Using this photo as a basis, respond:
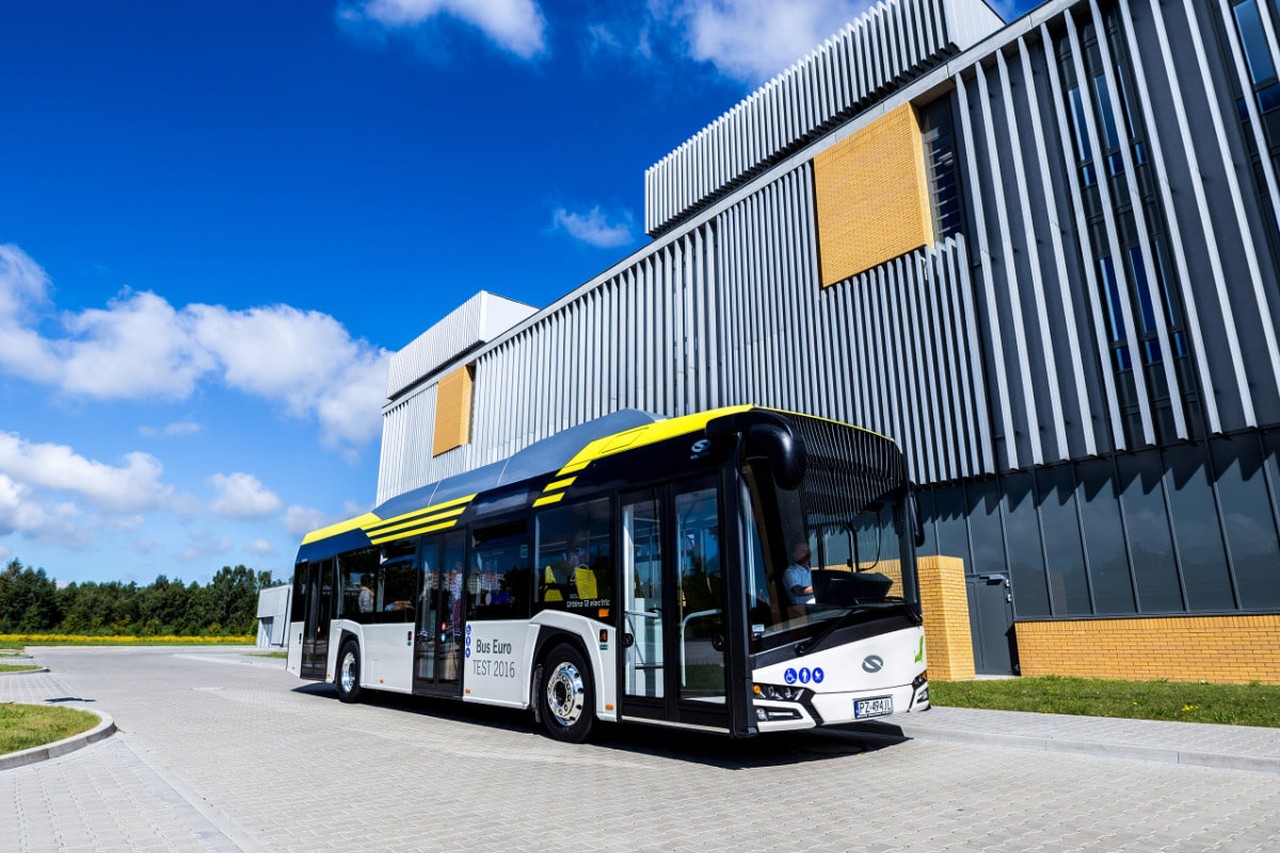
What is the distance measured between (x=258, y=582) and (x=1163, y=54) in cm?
10682

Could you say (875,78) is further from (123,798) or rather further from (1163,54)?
(123,798)

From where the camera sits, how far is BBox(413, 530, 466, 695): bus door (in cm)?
1102

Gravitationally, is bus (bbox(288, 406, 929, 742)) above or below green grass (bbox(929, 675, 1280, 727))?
above

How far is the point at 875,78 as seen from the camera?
76.3 ft

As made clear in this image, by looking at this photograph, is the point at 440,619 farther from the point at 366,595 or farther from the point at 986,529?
the point at 986,529

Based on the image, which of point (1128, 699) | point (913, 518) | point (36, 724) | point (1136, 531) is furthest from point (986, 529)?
point (36, 724)

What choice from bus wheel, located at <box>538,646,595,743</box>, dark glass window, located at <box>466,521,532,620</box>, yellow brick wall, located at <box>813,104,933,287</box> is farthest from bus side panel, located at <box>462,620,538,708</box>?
yellow brick wall, located at <box>813,104,933,287</box>

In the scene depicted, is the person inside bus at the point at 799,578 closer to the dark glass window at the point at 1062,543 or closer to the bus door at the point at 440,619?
the bus door at the point at 440,619

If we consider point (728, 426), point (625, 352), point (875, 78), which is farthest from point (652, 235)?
point (728, 426)

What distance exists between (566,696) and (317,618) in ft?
27.5

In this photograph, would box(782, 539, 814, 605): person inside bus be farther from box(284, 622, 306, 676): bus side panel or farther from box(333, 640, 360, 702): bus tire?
box(284, 622, 306, 676): bus side panel

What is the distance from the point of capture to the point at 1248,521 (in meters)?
14.2

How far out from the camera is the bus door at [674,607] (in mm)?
7168

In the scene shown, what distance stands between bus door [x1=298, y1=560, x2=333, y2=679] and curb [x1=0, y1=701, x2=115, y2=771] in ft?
15.8
